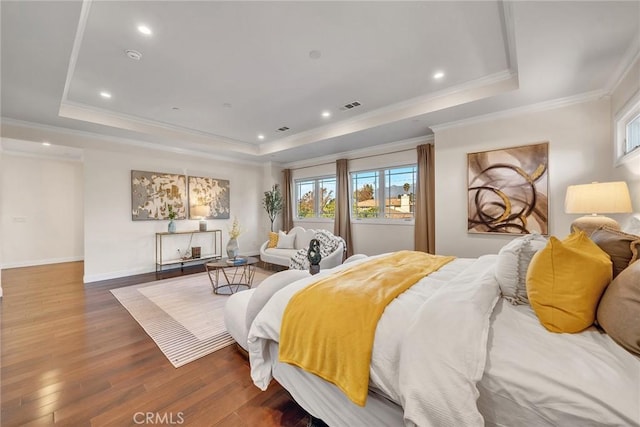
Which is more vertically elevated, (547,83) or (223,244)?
(547,83)

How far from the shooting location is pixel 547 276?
1205mm

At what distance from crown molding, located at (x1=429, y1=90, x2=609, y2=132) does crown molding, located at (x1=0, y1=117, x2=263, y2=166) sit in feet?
17.4

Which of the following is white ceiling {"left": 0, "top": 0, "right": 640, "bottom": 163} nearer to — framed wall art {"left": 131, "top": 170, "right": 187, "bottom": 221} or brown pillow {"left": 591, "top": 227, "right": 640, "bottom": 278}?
framed wall art {"left": 131, "top": 170, "right": 187, "bottom": 221}

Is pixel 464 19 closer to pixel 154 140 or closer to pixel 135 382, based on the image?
pixel 135 382

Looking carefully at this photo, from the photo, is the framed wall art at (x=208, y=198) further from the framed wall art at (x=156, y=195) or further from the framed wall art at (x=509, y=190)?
the framed wall art at (x=509, y=190)

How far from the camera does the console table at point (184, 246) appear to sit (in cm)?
522

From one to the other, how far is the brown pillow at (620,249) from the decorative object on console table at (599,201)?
1120 mm

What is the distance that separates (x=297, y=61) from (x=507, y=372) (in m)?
3.04

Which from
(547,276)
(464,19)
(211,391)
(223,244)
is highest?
(464,19)

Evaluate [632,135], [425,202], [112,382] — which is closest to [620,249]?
[632,135]

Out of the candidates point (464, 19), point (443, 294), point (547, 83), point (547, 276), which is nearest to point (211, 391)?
point (443, 294)

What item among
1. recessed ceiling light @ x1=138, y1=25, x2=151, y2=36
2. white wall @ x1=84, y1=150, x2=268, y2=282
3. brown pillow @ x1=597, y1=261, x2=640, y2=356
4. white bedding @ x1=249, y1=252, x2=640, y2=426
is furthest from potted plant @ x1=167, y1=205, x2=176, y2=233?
brown pillow @ x1=597, y1=261, x2=640, y2=356

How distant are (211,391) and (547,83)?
4342mm

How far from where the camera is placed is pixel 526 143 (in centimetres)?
342
